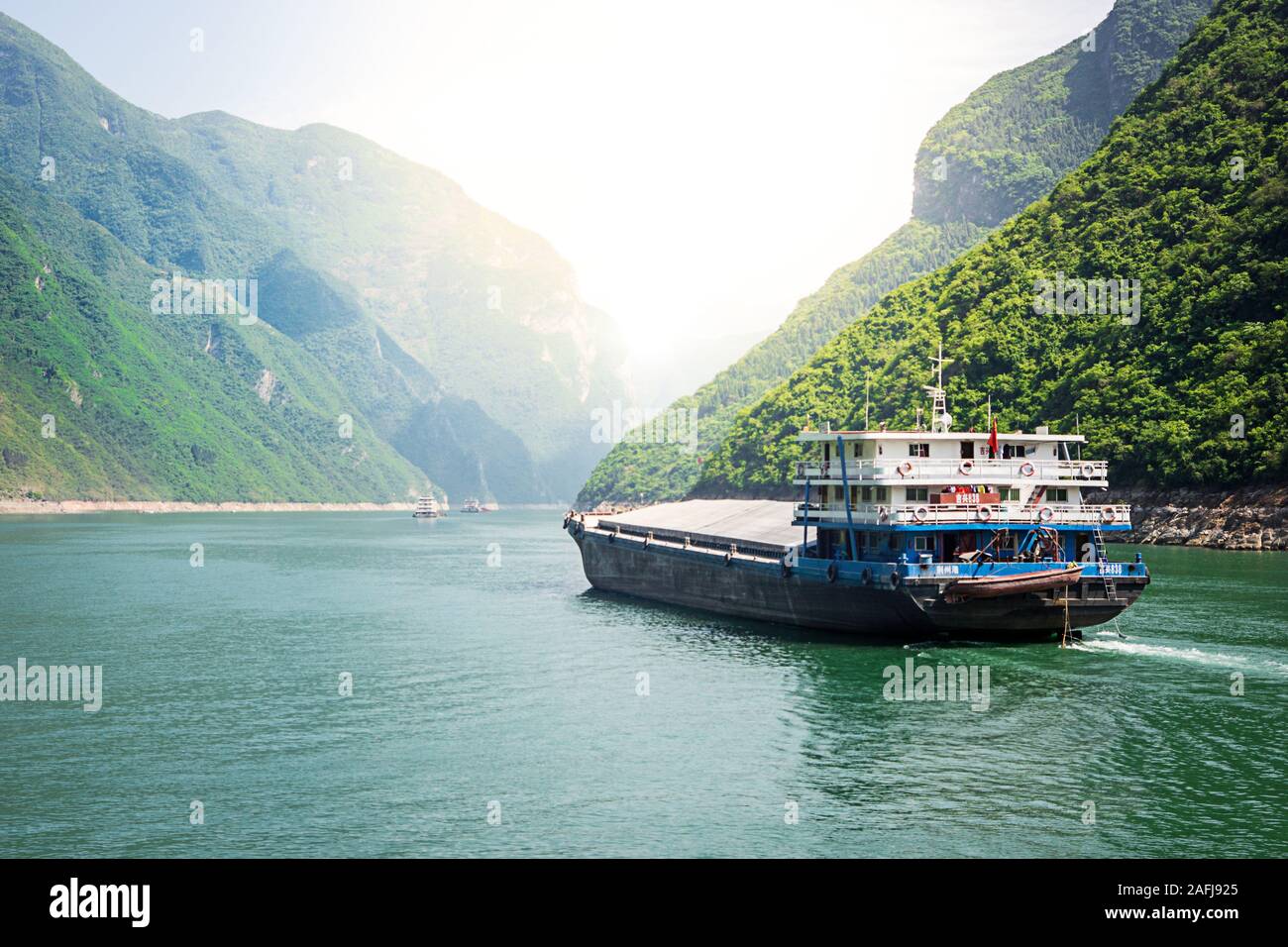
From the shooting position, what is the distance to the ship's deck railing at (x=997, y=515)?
2287 inches

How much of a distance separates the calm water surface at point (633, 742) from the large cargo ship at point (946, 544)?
76.5 inches

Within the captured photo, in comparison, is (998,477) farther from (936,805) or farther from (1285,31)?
(1285,31)

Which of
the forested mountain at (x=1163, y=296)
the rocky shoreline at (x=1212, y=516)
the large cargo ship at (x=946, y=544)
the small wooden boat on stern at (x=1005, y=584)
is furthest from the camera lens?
the forested mountain at (x=1163, y=296)

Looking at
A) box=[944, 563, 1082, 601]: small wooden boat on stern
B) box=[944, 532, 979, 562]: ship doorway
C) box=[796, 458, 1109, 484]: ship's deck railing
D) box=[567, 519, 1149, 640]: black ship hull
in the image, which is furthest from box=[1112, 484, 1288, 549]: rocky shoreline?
box=[944, 563, 1082, 601]: small wooden boat on stern

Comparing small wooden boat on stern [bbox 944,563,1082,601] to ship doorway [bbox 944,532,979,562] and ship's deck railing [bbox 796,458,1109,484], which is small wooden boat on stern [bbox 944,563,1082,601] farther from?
ship's deck railing [bbox 796,458,1109,484]

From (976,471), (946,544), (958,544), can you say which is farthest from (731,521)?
(958,544)

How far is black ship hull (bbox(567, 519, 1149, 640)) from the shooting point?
186 ft

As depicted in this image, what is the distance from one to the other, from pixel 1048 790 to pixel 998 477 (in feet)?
89.4

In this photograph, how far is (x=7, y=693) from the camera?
5094 cm

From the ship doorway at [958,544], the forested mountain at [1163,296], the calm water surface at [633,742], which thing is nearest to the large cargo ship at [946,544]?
the ship doorway at [958,544]

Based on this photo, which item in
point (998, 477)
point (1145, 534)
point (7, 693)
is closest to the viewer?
Answer: point (7, 693)

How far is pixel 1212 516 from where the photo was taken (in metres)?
126

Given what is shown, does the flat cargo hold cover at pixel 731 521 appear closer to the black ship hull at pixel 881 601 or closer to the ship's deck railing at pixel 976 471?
the black ship hull at pixel 881 601
